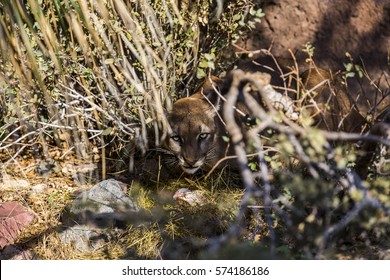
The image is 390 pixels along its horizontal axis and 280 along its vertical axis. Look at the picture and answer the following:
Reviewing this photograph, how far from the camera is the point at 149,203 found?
572cm

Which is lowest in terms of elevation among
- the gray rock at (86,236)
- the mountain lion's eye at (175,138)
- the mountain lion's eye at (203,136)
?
→ the gray rock at (86,236)

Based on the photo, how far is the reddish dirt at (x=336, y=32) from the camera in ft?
21.0

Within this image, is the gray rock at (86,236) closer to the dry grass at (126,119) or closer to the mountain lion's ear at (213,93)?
the dry grass at (126,119)

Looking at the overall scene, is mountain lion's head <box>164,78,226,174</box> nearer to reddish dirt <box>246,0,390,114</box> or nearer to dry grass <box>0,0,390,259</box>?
dry grass <box>0,0,390,259</box>

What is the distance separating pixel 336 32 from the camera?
256 inches

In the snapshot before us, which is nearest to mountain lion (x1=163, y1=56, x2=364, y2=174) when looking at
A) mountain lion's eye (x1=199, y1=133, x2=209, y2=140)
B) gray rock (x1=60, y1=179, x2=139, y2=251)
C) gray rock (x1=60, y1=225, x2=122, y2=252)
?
mountain lion's eye (x1=199, y1=133, x2=209, y2=140)

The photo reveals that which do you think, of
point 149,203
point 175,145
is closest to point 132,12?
point 175,145

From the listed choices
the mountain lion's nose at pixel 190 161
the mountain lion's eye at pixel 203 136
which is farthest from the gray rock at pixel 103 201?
the mountain lion's eye at pixel 203 136

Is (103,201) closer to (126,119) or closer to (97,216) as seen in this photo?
(97,216)

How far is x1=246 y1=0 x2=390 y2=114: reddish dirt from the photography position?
6.39 metres

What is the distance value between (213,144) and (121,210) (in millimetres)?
1129

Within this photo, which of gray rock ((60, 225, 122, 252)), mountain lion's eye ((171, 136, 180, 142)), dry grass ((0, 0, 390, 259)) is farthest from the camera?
mountain lion's eye ((171, 136, 180, 142))

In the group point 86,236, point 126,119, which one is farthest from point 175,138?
point 86,236

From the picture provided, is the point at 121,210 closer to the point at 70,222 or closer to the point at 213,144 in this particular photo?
the point at 70,222
